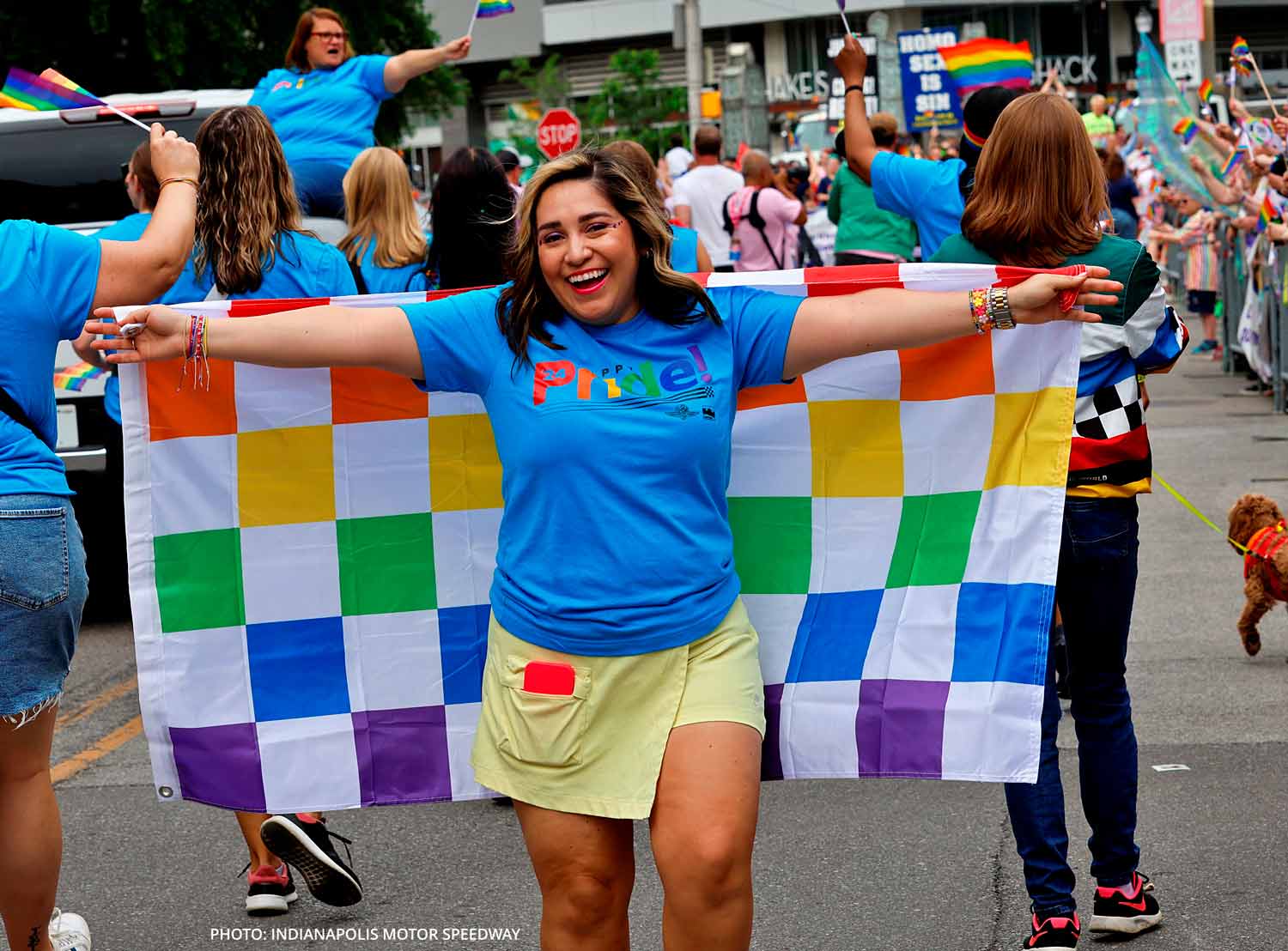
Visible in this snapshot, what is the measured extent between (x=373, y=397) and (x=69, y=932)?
1647mm

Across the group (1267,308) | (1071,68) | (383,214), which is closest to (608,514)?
(383,214)

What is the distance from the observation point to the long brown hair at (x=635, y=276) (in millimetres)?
3270

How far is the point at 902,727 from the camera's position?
3.80 meters

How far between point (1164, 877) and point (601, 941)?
205 cm

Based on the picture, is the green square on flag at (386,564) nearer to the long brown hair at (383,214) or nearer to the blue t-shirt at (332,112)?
the long brown hair at (383,214)

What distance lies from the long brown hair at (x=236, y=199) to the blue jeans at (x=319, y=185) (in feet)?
10.1

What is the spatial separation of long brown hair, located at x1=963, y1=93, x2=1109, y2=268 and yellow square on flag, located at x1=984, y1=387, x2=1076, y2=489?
0.37 meters

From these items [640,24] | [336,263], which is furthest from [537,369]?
[640,24]

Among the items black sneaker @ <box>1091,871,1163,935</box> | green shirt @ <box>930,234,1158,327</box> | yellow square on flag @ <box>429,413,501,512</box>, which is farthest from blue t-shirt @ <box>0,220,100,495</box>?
black sneaker @ <box>1091,871,1163,935</box>

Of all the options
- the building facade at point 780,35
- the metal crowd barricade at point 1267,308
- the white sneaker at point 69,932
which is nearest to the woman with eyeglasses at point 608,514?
the white sneaker at point 69,932

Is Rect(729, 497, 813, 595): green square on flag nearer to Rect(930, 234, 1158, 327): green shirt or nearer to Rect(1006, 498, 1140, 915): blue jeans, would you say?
Rect(1006, 498, 1140, 915): blue jeans

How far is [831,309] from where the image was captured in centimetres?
337

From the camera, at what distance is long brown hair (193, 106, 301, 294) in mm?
4766

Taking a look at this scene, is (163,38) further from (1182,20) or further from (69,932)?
(69,932)
